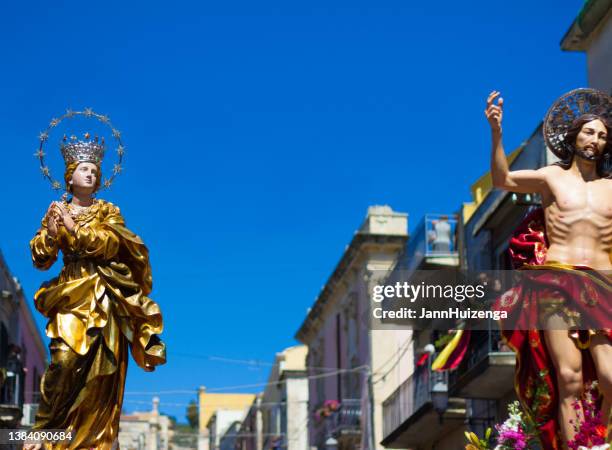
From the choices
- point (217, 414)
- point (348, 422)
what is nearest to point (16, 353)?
point (348, 422)

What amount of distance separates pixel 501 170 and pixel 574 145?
0.56 metres

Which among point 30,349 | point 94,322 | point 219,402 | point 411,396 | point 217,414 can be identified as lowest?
point 94,322

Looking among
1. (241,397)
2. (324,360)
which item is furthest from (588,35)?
(241,397)

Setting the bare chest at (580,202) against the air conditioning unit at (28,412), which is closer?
the bare chest at (580,202)

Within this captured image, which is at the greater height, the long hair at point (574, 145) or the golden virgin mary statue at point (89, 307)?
the long hair at point (574, 145)

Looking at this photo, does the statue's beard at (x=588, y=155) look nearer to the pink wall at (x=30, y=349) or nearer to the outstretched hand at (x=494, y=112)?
the outstretched hand at (x=494, y=112)

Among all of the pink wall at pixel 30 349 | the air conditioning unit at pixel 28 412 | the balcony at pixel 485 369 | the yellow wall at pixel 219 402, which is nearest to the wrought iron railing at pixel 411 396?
the balcony at pixel 485 369

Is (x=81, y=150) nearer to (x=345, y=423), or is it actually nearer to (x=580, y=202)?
(x=580, y=202)

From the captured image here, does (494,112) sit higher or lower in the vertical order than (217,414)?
lower

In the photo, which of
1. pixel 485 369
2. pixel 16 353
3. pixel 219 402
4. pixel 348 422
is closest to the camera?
pixel 485 369

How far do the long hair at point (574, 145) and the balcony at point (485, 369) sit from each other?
14084 millimetres

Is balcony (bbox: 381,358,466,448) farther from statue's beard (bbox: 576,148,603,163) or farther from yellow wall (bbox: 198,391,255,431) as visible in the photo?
yellow wall (bbox: 198,391,255,431)

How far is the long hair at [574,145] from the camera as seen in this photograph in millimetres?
9211

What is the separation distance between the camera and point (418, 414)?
99.3ft
